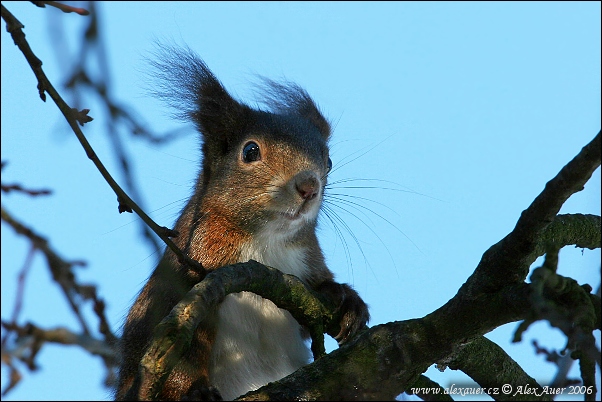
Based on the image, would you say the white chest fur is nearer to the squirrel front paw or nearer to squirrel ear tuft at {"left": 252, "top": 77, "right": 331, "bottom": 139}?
the squirrel front paw

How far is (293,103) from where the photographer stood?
6117 millimetres

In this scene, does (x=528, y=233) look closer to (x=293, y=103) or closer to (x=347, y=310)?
(x=347, y=310)

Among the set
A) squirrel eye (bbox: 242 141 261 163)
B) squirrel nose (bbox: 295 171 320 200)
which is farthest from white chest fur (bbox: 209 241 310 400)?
squirrel eye (bbox: 242 141 261 163)

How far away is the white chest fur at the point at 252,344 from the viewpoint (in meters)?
4.25

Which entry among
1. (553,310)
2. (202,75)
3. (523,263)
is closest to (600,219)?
(523,263)

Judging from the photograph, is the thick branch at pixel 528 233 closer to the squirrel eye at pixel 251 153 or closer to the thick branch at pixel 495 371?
the thick branch at pixel 495 371

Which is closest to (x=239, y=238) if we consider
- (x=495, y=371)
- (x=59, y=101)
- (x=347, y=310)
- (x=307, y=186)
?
(x=307, y=186)

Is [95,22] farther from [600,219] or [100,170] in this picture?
[600,219]

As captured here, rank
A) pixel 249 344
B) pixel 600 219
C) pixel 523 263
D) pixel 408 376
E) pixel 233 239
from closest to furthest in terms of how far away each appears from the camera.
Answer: pixel 523 263, pixel 408 376, pixel 600 219, pixel 249 344, pixel 233 239

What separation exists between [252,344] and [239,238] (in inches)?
24.2

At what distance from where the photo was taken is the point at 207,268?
178 inches

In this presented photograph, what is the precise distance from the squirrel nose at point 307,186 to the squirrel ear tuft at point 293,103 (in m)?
1.33

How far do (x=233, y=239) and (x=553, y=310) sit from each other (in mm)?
2390

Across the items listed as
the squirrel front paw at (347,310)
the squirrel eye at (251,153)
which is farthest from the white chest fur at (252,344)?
the squirrel eye at (251,153)
